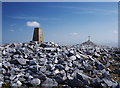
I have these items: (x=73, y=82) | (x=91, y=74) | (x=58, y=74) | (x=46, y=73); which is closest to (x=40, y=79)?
(x=46, y=73)

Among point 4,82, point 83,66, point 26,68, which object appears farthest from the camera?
point 83,66

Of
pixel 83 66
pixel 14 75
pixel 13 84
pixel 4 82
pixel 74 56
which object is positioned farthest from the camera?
pixel 74 56

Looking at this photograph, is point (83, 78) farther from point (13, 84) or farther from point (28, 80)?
point (13, 84)

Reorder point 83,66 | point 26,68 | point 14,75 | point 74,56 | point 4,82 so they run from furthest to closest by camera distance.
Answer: point 74,56 → point 83,66 → point 26,68 → point 14,75 → point 4,82

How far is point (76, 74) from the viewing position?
497cm

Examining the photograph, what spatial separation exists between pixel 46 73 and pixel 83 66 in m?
2.16

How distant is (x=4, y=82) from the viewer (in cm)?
450

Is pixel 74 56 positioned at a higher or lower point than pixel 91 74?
higher

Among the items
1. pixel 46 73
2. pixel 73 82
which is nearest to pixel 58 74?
pixel 46 73

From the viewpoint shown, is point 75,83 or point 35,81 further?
point 35,81

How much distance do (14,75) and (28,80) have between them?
2.37 ft

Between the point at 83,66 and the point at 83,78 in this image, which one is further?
the point at 83,66

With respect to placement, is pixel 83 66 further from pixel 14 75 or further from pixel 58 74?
pixel 14 75

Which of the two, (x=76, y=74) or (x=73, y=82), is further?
(x=76, y=74)
